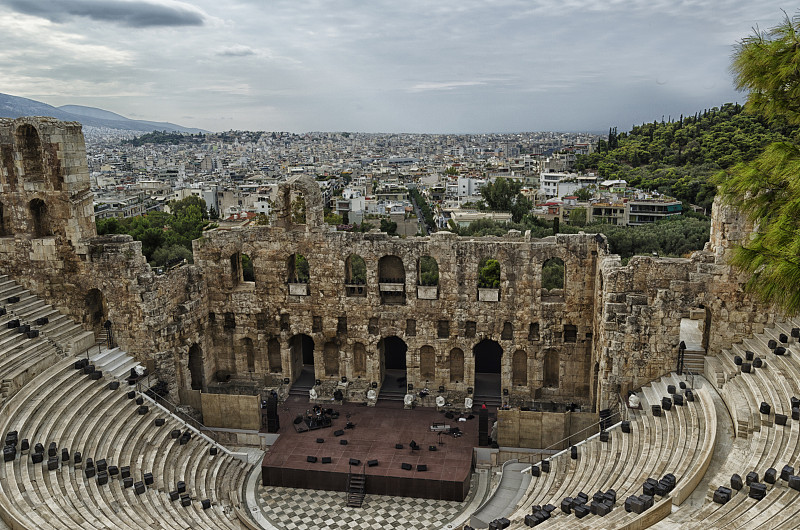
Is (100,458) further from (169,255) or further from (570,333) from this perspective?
(169,255)

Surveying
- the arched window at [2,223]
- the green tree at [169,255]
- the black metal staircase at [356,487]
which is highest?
the arched window at [2,223]

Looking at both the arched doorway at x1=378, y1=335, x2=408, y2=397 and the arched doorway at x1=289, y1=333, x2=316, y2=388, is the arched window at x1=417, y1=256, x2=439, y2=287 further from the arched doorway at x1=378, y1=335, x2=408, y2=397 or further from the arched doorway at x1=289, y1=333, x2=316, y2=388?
the arched doorway at x1=289, y1=333, x2=316, y2=388

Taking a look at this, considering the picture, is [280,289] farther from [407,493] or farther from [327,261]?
[407,493]

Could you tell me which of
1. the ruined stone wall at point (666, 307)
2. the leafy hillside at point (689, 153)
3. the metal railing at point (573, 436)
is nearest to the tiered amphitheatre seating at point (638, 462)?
the metal railing at point (573, 436)

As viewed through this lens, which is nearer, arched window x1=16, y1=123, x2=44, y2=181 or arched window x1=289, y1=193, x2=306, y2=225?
arched window x1=16, y1=123, x2=44, y2=181

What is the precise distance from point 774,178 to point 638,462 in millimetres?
10307

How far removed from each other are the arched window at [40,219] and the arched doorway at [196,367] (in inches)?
341

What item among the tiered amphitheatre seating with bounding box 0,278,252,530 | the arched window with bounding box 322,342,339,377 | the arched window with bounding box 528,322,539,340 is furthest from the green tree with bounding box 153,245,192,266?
the arched window with bounding box 528,322,539,340

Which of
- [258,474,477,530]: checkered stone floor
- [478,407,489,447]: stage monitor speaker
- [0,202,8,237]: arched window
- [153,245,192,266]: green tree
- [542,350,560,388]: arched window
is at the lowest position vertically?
[258,474,477,530]: checkered stone floor

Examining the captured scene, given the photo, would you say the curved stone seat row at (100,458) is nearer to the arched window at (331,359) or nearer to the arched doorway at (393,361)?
the arched window at (331,359)

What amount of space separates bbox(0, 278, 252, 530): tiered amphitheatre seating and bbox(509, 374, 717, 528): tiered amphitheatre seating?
11.3 m

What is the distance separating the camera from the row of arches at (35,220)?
2858cm

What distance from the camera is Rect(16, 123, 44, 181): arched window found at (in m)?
27.7

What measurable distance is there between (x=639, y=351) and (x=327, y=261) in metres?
14.6
